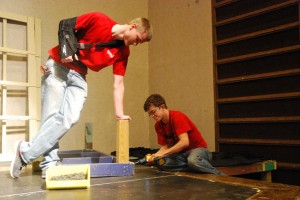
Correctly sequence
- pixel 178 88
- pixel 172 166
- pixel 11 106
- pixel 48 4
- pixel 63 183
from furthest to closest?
pixel 178 88
pixel 48 4
pixel 11 106
pixel 172 166
pixel 63 183

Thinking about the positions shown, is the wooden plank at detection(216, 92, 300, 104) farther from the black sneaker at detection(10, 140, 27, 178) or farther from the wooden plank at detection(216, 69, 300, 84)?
the black sneaker at detection(10, 140, 27, 178)

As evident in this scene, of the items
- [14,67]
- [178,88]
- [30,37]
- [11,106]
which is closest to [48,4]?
[30,37]

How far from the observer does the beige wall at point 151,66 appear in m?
3.48

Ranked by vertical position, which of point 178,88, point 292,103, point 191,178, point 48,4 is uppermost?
point 48,4

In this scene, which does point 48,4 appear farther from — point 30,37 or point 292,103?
point 292,103

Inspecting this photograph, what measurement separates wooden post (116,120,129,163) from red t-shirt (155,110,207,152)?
0.50 m

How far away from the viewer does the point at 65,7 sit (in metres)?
3.63

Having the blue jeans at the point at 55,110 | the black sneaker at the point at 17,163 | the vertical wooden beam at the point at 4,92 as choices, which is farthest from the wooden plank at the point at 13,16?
the black sneaker at the point at 17,163

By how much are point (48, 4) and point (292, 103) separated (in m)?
2.80

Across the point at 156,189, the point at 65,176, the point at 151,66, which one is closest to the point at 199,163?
the point at 156,189

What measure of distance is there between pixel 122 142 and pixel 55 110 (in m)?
0.50

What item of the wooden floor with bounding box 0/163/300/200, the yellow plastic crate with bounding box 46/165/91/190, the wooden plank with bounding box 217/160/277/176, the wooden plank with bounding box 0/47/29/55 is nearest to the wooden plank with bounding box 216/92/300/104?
the wooden plank with bounding box 217/160/277/176

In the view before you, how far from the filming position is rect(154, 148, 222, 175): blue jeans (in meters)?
2.21

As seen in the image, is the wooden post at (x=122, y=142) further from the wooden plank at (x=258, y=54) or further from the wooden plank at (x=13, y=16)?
the wooden plank at (x=13, y=16)
